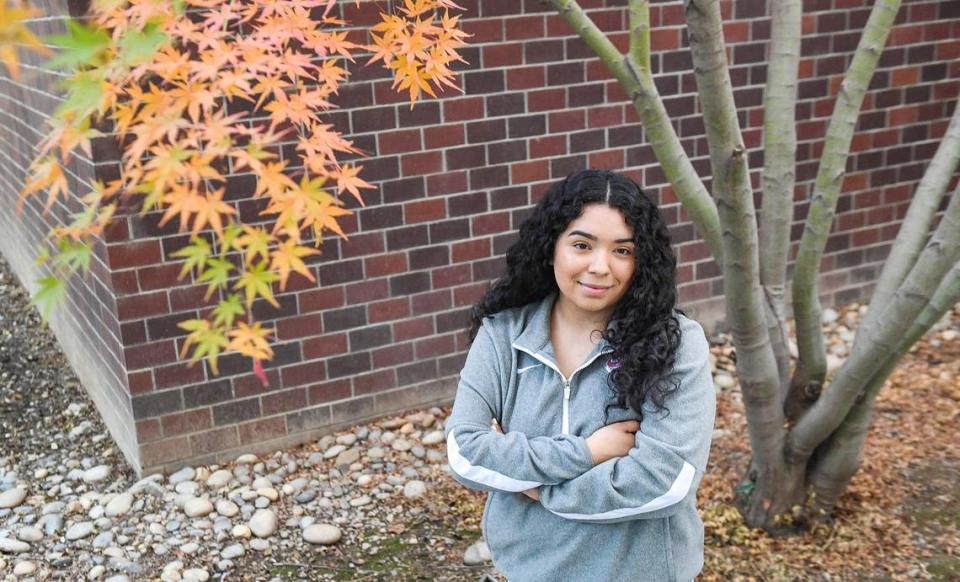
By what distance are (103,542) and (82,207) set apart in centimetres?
145

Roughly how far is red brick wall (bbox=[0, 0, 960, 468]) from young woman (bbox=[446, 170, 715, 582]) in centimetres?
214

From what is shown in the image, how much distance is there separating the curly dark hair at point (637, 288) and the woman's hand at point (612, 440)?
4 cm

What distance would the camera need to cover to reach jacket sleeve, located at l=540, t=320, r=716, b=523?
207 cm

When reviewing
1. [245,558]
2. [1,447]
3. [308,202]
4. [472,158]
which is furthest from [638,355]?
[1,447]

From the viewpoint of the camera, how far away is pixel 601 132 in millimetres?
4777

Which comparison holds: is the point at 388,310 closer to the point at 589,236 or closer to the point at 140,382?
the point at 140,382

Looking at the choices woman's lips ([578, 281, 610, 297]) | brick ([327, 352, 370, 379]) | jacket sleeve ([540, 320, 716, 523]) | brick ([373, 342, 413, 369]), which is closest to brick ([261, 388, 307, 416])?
brick ([327, 352, 370, 379])

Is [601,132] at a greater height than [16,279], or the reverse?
[601,132]

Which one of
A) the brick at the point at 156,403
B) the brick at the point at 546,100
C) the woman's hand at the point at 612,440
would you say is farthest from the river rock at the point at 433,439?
the woman's hand at the point at 612,440

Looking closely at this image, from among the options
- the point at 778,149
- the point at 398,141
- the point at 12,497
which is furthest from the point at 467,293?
the point at 12,497

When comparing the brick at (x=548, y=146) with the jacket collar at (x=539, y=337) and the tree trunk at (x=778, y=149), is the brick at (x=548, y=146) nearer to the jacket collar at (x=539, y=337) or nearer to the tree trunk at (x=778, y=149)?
the tree trunk at (x=778, y=149)

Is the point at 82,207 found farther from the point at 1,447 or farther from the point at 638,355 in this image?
the point at 638,355

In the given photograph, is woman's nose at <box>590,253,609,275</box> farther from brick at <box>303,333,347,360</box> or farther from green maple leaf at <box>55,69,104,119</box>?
brick at <box>303,333,347,360</box>

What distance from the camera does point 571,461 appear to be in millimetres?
2092
